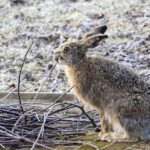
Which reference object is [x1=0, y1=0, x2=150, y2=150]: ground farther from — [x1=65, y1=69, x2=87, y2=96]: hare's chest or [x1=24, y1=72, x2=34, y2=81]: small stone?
[x1=65, y1=69, x2=87, y2=96]: hare's chest

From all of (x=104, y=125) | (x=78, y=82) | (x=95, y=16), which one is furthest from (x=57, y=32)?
(x=104, y=125)

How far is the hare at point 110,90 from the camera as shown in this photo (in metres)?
5.77

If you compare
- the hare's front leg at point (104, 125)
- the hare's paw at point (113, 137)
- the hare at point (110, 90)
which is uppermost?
the hare at point (110, 90)

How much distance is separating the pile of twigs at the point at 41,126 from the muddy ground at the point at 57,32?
198 cm

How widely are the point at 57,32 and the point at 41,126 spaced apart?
508cm

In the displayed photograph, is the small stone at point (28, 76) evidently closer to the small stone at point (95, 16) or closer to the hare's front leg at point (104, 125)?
the small stone at point (95, 16)

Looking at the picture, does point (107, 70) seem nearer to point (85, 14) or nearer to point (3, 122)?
point (3, 122)

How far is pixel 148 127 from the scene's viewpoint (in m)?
5.75

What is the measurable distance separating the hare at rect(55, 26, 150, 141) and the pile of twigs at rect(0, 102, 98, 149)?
301mm

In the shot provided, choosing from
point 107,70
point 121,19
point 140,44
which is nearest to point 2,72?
point 140,44

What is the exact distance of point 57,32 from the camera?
11.0 meters

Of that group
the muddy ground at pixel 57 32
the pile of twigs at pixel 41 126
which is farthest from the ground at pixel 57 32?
the pile of twigs at pixel 41 126

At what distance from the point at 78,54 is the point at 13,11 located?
6579mm

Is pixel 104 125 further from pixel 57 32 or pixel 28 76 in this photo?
pixel 57 32
